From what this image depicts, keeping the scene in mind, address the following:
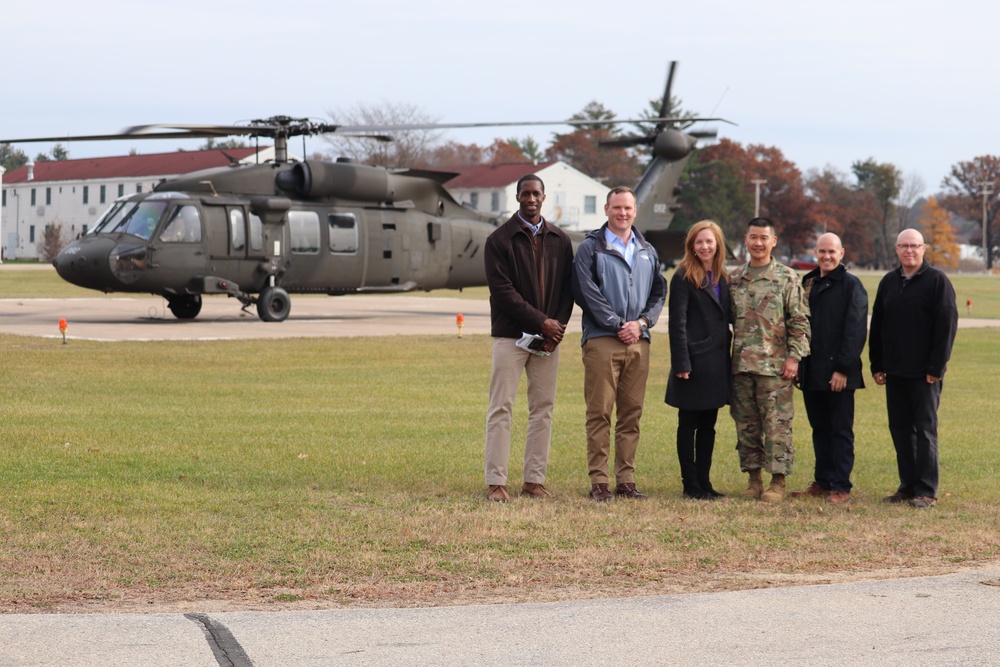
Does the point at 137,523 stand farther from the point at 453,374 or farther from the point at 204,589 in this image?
the point at 453,374

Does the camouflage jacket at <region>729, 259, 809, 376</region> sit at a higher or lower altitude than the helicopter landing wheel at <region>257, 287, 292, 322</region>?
higher

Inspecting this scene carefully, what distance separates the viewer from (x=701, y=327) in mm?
8766

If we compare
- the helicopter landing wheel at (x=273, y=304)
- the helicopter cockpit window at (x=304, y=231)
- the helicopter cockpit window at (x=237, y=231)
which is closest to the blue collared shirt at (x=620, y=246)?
the helicopter cockpit window at (x=237, y=231)

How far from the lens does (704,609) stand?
5.84 metres

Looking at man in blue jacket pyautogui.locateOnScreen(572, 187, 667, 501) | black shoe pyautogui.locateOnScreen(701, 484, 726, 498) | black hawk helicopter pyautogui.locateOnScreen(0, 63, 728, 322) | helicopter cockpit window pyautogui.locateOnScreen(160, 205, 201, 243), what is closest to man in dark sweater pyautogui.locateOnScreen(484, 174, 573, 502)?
man in blue jacket pyautogui.locateOnScreen(572, 187, 667, 501)

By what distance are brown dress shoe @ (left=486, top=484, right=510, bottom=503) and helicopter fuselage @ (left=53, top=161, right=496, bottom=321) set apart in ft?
56.6

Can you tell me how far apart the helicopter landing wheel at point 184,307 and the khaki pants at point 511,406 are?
19935mm

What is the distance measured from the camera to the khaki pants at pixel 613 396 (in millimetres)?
8750

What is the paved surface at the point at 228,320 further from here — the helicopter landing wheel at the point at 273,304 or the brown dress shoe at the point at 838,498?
the brown dress shoe at the point at 838,498

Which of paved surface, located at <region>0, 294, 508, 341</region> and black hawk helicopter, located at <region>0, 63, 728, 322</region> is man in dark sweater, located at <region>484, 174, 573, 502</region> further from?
paved surface, located at <region>0, 294, 508, 341</region>

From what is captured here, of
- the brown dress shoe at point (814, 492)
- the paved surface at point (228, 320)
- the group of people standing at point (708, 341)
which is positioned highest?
the group of people standing at point (708, 341)

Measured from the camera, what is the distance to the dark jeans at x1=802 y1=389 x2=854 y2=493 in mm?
8898

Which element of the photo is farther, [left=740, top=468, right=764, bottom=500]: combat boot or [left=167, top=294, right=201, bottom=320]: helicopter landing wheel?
[left=167, top=294, right=201, bottom=320]: helicopter landing wheel

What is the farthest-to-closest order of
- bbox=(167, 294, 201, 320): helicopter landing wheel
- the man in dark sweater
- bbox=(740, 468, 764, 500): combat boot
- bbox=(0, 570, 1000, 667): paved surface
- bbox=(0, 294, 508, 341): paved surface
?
bbox=(167, 294, 201, 320): helicopter landing wheel → bbox=(0, 294, 508, 341): paved surface → bbox=(740, 468, 764, 500): combat boot → the man in dark sweater → bbox=(0, 570, 1000, 667): paved surface
